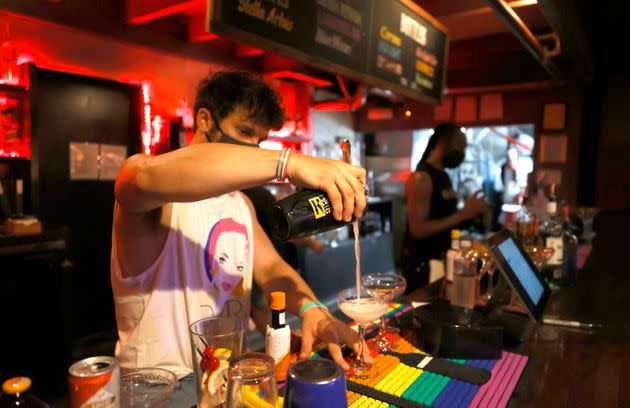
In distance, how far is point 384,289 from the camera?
140 centimetres

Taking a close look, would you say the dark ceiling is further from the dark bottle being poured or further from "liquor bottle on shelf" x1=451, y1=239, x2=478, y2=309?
the dark bottle being poured

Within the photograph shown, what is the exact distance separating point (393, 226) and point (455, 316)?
563cm

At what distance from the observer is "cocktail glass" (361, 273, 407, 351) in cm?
125

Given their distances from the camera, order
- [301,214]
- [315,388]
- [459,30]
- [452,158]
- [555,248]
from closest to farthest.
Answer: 1. [315,388]
2. [301,214]
3. [555,248]
4. [452,158]
5. [459,30]

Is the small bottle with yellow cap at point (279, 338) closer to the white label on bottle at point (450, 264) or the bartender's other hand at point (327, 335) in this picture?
the bartender's other hand at point (327, 335)

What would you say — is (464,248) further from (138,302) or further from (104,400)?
(104,400)

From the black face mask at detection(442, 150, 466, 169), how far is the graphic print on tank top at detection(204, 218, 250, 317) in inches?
74.5

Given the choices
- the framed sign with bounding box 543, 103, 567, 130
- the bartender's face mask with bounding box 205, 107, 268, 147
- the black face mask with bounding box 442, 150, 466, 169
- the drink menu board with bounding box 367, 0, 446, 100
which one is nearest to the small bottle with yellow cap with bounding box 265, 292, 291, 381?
the bartender's face mask with bounding box 205, 107, 268, 147

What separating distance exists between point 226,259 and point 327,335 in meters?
0.45

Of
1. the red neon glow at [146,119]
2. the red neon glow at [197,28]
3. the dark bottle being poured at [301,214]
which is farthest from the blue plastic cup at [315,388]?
the red neon glow at [197,28]

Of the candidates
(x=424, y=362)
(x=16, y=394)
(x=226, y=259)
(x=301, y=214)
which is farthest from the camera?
(x=226, y=259)

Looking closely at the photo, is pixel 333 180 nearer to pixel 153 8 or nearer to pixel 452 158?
pixel 452 158

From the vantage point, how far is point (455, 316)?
1271 millimetres

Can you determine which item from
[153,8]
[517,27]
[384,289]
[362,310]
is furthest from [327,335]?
[153,8]
